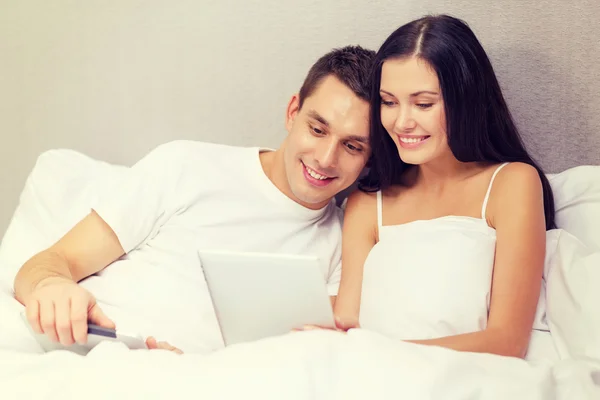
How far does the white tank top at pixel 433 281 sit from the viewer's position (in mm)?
1067

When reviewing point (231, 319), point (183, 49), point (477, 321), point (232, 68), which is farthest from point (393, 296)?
point (183, 49)

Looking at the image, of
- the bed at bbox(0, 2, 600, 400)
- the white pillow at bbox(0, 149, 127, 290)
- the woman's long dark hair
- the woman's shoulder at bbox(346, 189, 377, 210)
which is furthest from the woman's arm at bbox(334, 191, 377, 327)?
the white pillow at bbox(0, 149, 127, 290)

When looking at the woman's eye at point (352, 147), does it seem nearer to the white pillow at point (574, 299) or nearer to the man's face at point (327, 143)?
the man's face at point (327, 143)

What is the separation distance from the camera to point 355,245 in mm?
1286

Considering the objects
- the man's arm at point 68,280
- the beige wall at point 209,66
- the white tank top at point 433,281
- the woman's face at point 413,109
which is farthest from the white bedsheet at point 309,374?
the beige wall at point 209,66

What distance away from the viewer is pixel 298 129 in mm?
1273

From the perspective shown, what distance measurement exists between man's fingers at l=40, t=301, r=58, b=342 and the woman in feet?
1.50

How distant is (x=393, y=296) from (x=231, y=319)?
0.99ft

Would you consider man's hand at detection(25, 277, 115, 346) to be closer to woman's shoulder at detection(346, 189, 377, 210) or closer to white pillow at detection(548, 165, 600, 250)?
woman's shoulder at detection(346, 189, 377, 210)

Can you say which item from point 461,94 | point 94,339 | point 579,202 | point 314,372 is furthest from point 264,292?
point 579,202

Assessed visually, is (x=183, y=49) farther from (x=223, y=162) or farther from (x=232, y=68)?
(x=223, y=162)

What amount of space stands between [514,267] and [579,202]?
25cm

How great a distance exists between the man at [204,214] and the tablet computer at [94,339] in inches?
5.1

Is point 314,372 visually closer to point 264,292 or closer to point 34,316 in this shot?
point 264,292
